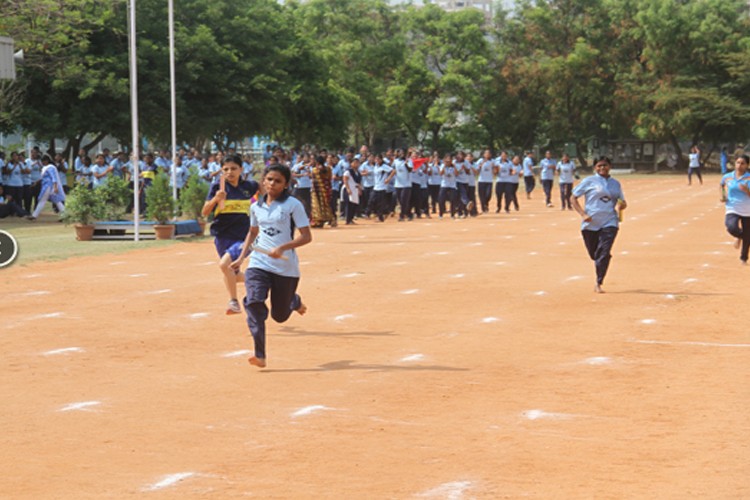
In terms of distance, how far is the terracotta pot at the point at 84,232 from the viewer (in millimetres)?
25312

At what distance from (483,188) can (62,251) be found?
57.4 ft

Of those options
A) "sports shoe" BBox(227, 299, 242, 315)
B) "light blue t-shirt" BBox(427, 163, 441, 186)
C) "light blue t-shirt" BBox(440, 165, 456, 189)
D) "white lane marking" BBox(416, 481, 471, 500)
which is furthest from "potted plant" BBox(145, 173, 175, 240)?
"white lane marking" BBox(416, 481, 471, 500)

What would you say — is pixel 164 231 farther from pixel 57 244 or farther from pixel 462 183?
pixel 462 183

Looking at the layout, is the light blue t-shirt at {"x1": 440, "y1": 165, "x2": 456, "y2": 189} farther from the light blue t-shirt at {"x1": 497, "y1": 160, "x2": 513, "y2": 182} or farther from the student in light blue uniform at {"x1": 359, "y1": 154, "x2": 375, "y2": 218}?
the light blue t-shirt at {"x1": 497, "y1": 160, "x2": 513, "y2": 182}

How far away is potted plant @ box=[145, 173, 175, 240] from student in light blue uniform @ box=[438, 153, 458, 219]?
10788 mm

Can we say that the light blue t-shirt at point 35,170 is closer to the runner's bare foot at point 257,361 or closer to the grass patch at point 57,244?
the grass patch at point 57,244

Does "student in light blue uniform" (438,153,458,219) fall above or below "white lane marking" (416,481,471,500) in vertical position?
above

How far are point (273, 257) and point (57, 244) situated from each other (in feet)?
49.6

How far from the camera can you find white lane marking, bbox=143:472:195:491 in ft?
21.7

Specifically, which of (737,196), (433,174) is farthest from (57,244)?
(433,174)

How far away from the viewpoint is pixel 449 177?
114 ft

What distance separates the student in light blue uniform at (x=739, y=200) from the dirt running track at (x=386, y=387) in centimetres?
146

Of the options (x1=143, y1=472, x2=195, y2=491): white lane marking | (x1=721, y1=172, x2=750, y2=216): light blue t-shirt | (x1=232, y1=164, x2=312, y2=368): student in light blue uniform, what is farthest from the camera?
(x1=721, y1=172, x2=750, y2=216): light blue t-shirt

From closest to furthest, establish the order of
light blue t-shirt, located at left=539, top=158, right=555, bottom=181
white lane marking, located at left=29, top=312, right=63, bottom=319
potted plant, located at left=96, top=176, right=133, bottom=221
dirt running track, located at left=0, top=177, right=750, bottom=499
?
dirt running track, located at left=0, top=177, right=750, bottom=499, white lane marking, located at left=29, top=312, right=63, bottom=319, potted plant, located at left=96, top=176, right=133, bottom=221, light blue t-shirt, located at left=539, top=158, right=555, bottom=181
